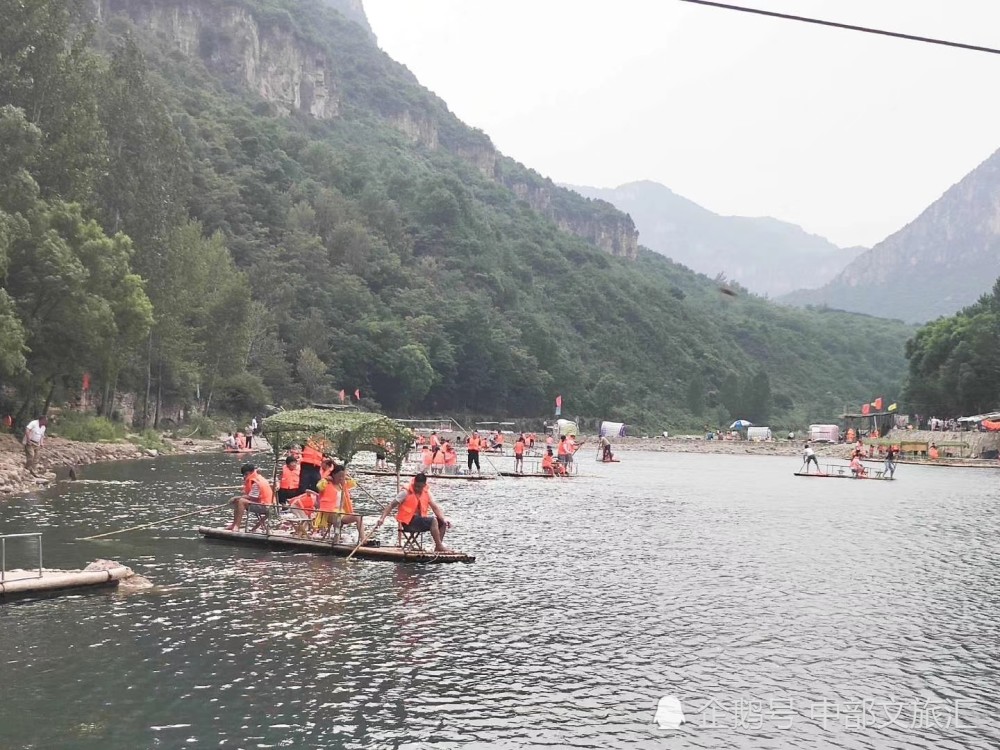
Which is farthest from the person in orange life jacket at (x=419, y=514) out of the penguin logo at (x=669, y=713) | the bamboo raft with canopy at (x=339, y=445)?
the penguin logo at (x=669, y=713)

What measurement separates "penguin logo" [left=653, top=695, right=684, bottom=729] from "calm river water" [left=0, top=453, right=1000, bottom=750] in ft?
0.44

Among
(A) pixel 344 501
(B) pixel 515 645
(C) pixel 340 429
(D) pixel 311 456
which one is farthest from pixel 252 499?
(B) pixel 515 645

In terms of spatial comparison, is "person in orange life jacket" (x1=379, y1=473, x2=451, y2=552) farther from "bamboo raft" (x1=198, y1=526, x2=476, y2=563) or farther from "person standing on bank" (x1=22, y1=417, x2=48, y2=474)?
"person standing on bank" (x1=22, y1=417, x2=48, y2=474)

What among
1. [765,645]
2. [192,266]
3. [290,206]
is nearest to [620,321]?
[290,206]

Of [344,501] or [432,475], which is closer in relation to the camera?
[344,501]

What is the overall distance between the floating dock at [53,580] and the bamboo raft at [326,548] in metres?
5.23

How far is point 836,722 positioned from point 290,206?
474 ft

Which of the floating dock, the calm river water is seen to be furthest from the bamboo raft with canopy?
the floating dock

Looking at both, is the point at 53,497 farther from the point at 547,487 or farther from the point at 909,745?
the point at 909,745

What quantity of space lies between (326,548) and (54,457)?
28203 millimetres

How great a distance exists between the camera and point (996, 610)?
59.3 ft

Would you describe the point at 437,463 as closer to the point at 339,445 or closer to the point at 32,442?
the point at 339,445

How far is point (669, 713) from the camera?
11.7 m

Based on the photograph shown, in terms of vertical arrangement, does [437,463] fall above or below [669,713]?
above
